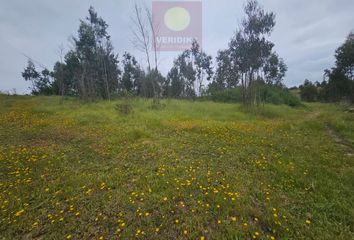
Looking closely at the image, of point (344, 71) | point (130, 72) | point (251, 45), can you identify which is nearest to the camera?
point (251, 45)

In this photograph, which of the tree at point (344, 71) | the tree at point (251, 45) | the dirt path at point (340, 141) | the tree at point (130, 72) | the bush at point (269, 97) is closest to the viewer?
the dirt path at point (340, 141)

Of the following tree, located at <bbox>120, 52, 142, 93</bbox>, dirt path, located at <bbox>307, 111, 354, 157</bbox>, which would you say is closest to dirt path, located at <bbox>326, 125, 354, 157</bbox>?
dirt path, located at <bbox>307, 111, 354, 157</bbox>

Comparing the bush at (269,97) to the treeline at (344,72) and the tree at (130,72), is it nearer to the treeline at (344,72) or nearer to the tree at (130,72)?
the treeline at (344,72)

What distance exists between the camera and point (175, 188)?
10.3ft

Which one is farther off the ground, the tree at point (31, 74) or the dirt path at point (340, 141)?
the tree at point (31, 74)

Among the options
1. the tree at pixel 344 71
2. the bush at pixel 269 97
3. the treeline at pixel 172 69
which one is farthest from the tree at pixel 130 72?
the tree at pixel 344 71

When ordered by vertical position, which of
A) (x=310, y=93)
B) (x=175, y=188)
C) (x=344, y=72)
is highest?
(x=344, y=72)

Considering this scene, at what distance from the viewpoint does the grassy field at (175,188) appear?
2291 millimetres

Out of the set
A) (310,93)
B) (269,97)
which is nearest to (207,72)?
(269,97)

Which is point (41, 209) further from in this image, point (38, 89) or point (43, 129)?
point (38, 89)

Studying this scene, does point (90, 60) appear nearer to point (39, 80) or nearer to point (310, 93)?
point (39, 80)

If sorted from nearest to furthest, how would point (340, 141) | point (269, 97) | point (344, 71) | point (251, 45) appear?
point (340, 141) < point (251, 45) < point (344, 71) < point (269, 97)

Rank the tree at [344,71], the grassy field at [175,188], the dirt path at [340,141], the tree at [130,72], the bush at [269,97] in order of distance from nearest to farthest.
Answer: the grassy field at [175,188]
the dirt path at [340,141]
the tree at [344,71]
the bush at [269,97]
the tree at [130,72]

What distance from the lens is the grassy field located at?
229cm
